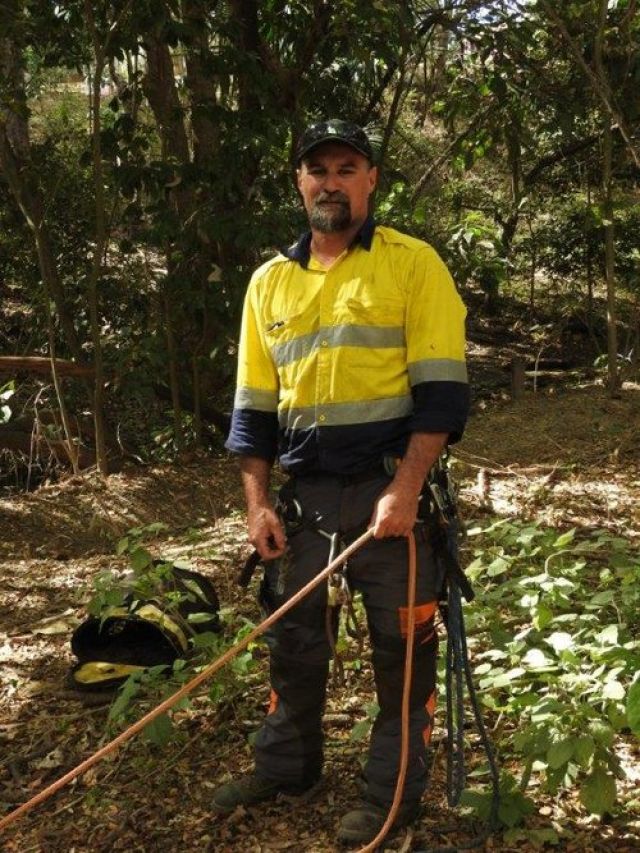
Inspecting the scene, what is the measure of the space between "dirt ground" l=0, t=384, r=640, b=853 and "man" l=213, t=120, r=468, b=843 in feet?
1.14

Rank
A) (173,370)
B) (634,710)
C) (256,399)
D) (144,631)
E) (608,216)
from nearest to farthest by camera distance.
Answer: (634,710) < (256,399) < (144,631) < (173,370) < (608,216)

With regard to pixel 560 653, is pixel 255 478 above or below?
above

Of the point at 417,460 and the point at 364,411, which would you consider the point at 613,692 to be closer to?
the point at 417,460

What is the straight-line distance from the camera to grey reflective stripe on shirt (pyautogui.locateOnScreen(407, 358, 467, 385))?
8.21 feet

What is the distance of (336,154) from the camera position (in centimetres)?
265

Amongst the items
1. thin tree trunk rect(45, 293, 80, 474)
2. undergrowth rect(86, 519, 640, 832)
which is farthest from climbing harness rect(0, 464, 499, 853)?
thin tree trunk rect(45, 293, 80, 474)

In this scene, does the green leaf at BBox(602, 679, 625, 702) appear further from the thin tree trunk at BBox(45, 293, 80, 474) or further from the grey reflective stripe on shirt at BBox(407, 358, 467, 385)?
the thin tree trunk at BBox(45, 293, 80, 474)

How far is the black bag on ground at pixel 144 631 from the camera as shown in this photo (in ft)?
12.2

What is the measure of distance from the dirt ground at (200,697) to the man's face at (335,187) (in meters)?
1.75

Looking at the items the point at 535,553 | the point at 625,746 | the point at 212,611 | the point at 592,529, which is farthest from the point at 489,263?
the point at 625,746

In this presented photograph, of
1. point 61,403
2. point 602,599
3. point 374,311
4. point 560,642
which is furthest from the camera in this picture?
point 61,403

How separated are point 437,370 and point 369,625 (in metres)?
0.76

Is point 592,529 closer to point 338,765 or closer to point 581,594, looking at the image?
point 581,594

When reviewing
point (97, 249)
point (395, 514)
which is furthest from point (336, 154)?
point (97, 249)
